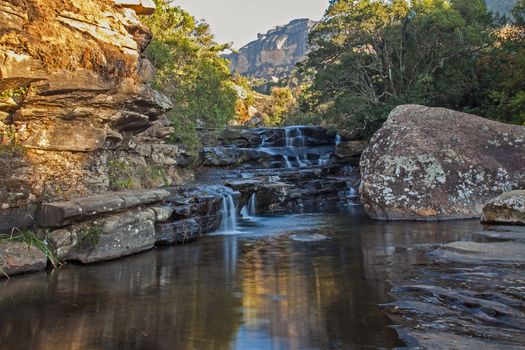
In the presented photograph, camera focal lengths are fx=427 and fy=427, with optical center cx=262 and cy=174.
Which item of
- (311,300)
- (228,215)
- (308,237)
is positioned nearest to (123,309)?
(311,300)

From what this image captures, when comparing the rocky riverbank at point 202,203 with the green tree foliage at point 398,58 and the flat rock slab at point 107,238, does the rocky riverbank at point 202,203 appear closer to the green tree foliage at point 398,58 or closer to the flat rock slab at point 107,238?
the flat rock slab at point 107,238

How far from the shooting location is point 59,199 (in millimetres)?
9109

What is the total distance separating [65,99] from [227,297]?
6.18 m

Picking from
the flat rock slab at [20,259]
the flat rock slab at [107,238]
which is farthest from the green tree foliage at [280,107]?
the flat rock slab at [20,259]

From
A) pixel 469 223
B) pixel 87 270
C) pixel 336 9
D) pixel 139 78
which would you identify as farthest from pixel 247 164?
pixel 87 270

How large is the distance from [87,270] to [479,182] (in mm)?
10187

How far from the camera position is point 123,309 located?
507 cm

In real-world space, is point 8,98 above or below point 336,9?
below

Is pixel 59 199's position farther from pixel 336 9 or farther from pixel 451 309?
pixel 336 9

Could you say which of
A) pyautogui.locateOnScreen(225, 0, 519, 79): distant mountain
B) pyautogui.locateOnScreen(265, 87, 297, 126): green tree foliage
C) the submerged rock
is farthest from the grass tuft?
pyautogui.locateOnScreen(225, 0, 519, 79): distant mountain

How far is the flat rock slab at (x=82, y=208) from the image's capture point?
784 centimetres

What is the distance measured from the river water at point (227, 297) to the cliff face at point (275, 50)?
14839cm

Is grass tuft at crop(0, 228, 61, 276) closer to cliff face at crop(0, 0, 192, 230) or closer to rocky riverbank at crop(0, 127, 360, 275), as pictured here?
rocky riverbank at crop(0, 127, 360, 275)

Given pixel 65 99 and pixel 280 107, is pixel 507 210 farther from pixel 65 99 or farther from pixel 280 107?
pixel 280 107
